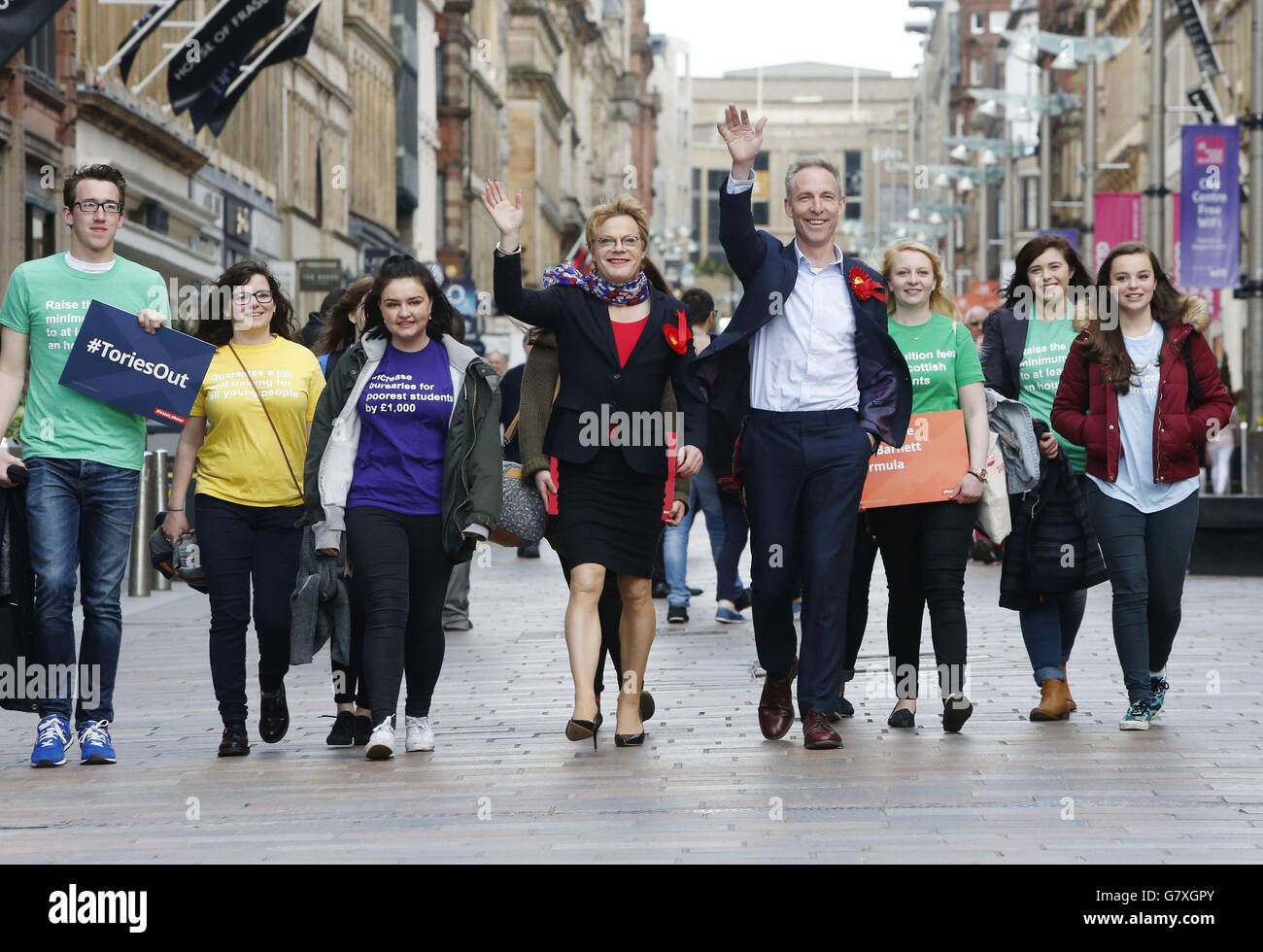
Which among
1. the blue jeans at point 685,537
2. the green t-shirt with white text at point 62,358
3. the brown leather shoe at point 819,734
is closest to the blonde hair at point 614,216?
the green t-shirt with white text at point 62,358

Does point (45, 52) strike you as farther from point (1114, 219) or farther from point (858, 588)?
point (858, 588)

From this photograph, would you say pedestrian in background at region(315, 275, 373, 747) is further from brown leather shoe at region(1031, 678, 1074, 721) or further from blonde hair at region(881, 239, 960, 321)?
brown leather shoe at region(1031, 678, 1074, 721)

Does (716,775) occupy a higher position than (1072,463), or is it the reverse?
(1072,463)

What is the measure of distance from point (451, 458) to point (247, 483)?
764 millimetres

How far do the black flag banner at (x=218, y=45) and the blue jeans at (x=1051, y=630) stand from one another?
21744 mm

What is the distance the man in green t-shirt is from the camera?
337 inches

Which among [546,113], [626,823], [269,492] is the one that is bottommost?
[626,823]

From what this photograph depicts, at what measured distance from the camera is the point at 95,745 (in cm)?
870

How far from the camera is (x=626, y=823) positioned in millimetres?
7102

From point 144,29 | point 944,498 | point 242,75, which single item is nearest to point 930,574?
point 944,498

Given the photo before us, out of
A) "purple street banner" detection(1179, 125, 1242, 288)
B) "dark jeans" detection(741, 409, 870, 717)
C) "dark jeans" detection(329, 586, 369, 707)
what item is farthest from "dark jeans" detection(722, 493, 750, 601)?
"purple street banner" detection(1179, 125, 1242, 288)
